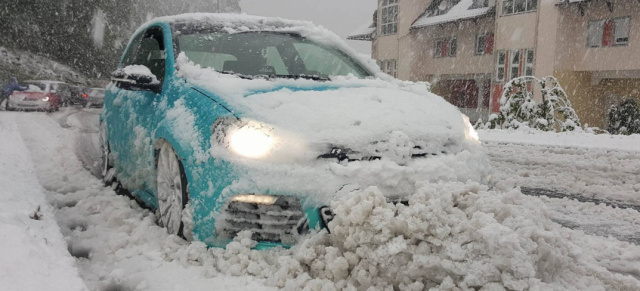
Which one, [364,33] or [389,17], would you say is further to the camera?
[364,33]

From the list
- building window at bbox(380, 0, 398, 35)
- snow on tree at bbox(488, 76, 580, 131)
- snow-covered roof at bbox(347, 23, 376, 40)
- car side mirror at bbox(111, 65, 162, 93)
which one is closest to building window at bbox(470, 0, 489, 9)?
building window at bbox(380, 0, 398, 35)

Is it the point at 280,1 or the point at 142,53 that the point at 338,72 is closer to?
the point at 142,53

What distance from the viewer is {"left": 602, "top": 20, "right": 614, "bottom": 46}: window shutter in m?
23.2

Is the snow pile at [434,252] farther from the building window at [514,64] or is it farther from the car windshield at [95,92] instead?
the car windshield at [95,92]

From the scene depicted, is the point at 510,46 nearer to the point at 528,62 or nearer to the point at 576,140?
the point at 528,62

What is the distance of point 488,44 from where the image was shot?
29.2 metres

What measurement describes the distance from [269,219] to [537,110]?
29.4 ft

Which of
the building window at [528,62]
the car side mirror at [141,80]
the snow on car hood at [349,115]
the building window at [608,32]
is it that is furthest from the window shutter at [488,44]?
the car side mirror at [141,80]

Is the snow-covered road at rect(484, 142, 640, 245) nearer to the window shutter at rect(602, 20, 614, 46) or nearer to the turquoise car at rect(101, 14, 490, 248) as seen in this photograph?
the turquoise car at rect(101, 14, 490, 248)

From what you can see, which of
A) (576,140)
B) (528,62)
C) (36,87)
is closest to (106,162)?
(576,140)

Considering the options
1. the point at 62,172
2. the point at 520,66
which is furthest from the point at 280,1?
the point at 62,172

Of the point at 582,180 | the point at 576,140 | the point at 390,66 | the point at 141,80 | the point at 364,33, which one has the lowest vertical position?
the point at 582,180

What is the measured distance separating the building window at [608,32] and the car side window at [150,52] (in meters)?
23.2

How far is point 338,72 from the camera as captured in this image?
14.7 feet
